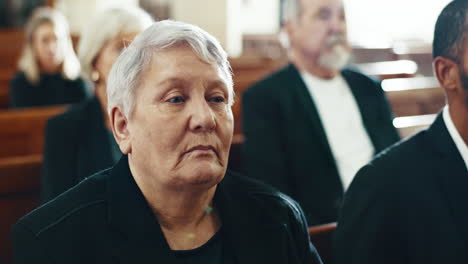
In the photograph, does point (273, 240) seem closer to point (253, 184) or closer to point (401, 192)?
point (253, 184)

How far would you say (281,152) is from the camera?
292 cm

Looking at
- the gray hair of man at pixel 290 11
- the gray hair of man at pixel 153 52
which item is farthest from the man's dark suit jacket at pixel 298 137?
the gray hair of man at pixel 153 52

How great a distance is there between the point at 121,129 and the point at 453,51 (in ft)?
3.39

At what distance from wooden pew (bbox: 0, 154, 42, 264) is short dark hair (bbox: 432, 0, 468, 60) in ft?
6.01

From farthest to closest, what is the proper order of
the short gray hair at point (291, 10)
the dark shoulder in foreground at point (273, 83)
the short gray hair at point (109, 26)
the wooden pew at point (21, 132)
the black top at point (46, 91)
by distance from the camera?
the black top at point (46, 91) < the wooden pew at point (21, 132) < the short gray hair at point (291, 10) < the dark shoulder in foreground at point (273, 83) < the short gray hair at point (109, 26)

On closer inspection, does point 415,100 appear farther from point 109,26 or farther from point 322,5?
point 109,26

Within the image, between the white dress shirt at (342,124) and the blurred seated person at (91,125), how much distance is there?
0.91 meters

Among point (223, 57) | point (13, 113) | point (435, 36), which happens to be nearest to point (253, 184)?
point (223, 57)

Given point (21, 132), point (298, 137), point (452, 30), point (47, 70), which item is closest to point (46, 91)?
point (47, 70)

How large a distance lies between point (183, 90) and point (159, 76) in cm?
7

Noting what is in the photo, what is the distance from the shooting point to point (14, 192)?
112 inches

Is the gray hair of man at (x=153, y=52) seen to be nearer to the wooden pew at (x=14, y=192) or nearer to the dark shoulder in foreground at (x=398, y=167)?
the dark shoulder in foreground at (x=398, y=167)

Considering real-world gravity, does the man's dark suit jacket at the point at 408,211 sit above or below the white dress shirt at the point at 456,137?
below

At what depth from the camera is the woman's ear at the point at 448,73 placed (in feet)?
6.48
